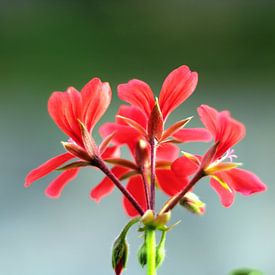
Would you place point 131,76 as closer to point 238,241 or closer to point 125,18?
point 125,18

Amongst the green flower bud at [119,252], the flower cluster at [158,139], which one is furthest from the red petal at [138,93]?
the green flower bud at [119,252]

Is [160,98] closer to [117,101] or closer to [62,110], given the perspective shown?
[62,110]

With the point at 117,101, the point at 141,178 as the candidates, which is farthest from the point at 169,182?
the point at 117,101

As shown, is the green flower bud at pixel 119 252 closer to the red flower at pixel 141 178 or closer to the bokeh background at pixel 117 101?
the red flower at pixel 141 178

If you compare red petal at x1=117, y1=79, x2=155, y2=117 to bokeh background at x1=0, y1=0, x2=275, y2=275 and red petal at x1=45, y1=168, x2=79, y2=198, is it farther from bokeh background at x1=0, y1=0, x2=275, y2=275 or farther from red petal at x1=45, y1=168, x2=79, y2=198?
bokeh background at x1=0, y1=0, x2=275, y2=275

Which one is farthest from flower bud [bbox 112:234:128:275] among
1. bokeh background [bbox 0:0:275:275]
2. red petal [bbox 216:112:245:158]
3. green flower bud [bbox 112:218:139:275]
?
bokeh background [bbox 0:0:275:275]

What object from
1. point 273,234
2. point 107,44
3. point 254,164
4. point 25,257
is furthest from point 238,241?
point 107,44
